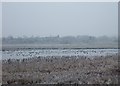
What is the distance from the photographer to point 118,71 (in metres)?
25.8

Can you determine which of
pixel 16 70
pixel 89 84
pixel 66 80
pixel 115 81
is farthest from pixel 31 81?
pixel 16 70

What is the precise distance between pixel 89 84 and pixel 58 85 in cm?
192

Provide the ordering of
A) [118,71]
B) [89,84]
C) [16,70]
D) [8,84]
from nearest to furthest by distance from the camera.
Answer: [89,84]
[8,84]
[118,71]
[16,70]

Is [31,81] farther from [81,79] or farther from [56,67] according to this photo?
[56,67]

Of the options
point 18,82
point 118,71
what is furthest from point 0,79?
point 118,71

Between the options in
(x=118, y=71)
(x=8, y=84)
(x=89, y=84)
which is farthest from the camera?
(x=118, y=71)

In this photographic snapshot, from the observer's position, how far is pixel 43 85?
1944 cm

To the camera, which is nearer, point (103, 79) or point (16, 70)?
point (103, 79)

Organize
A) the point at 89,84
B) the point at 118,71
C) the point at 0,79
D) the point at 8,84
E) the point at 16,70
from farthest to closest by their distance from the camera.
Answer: the point at 16,70
the point at 118,71
the point at 0,79
the point at 8,84
the point at 89,84

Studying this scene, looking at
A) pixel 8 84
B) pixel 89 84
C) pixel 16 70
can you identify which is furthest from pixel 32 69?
pixel 89 84

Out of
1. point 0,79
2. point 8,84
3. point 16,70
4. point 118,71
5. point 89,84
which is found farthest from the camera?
point 16,70

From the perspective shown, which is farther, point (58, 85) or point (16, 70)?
point (16, 70)

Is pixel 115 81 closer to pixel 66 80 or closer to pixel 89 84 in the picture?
pixel 89 84

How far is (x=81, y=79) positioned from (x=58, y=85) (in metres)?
2.56
